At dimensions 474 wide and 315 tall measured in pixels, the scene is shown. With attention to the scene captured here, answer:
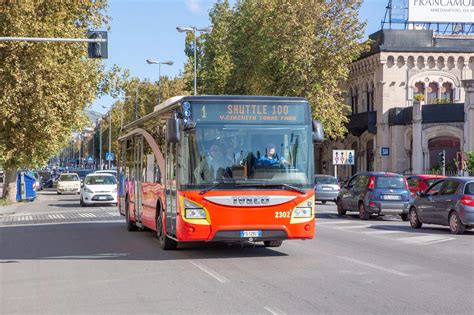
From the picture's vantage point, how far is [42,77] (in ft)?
119

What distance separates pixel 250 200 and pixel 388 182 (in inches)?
551

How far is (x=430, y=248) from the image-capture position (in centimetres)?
1661

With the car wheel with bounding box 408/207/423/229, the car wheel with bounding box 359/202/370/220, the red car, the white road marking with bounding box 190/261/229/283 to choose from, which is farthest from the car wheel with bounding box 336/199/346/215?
the white road marking with bounding box 190/261/229/283

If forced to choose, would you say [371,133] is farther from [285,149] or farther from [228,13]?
[285,149]

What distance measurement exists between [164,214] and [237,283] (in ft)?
15.8

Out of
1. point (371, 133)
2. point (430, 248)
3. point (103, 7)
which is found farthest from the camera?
point (371, 133)

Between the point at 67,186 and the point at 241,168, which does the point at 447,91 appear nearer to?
the point at 67,186

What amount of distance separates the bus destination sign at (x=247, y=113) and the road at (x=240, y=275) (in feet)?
8.37

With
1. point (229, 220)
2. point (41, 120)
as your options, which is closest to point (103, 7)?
point (41, 120)

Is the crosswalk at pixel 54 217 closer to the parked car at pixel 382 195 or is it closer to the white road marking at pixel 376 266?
the parked car at pixel 382 195

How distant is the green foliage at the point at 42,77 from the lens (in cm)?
3534

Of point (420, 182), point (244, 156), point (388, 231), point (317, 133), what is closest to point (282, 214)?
point (244, 156)

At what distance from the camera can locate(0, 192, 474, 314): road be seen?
9289 mm

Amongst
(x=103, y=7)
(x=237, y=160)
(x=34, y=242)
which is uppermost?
(x=103, y=7)
